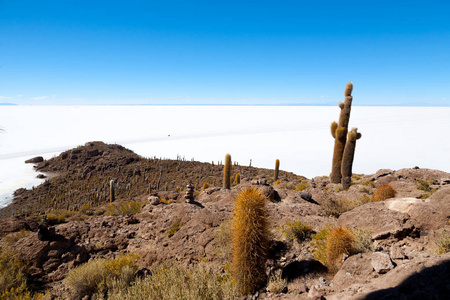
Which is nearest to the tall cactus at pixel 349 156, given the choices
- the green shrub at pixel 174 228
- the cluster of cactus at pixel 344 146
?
the cluster of cactus at pixel 344 146

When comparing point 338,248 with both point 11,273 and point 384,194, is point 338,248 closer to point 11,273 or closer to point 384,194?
point 384,194

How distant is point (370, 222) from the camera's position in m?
6.30

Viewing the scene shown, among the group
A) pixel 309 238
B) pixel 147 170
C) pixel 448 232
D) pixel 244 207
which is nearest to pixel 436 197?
pixel 448 232

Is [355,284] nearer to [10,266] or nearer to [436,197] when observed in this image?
[436,197]

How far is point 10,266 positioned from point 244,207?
6.64 meters

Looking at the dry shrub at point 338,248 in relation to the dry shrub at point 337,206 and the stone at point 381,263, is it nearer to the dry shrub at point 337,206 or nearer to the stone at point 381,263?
the stone at point 381,263

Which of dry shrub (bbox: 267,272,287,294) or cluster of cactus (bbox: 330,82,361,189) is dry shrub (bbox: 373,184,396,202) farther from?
cluster of cactus (bbox: 330,82,361,189)

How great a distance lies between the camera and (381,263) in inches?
173

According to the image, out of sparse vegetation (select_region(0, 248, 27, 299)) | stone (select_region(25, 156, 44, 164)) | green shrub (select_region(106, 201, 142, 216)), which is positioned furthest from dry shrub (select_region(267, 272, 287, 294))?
stone (select_region(25, 156, 44, 164))

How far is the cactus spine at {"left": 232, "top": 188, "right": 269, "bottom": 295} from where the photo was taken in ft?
16.4

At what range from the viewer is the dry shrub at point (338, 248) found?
511 centimetres

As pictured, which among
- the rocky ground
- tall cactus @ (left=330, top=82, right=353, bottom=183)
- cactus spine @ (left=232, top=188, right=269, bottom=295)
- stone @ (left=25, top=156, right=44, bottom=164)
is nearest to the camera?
the rocky ground

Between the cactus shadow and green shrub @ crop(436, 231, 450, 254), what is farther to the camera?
the cactus shadow

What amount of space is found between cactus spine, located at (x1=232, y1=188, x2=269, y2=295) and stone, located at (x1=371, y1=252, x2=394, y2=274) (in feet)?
6.58
